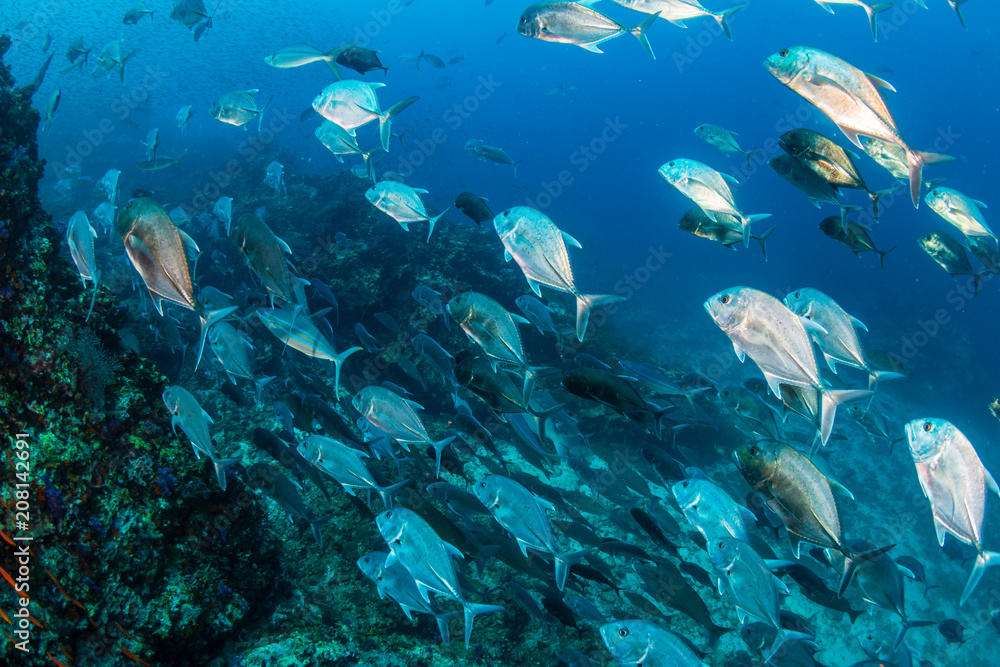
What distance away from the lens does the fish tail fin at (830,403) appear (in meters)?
2.34

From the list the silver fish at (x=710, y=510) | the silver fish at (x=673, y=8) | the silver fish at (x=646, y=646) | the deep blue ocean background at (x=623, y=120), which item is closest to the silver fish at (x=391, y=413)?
the silver fish at (x=646, y=646)

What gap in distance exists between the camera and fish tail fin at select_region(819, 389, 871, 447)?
2336mm

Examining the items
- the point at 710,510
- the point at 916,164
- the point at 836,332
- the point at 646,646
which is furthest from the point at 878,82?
the point at 646,646

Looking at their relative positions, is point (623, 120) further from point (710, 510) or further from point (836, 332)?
point (710, 510)

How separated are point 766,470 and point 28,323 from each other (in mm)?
4551

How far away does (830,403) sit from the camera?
2396 mm

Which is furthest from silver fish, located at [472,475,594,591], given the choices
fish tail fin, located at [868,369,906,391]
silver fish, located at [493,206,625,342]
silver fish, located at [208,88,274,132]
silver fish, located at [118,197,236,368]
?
silver fish, located at [208,88,274,132]

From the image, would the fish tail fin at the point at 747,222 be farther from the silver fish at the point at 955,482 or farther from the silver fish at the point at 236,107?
the silver fish at the point at 236,107

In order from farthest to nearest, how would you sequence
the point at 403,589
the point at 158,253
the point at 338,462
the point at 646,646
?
the point at 338,462, the point at 403,589, the point at 646,646, the point at 158,253

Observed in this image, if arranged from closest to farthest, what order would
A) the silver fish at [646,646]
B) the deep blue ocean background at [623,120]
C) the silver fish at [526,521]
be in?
the silver fish at [646,646]
the silver fish at [526,521]
the deep blue ocean background at [623,120]

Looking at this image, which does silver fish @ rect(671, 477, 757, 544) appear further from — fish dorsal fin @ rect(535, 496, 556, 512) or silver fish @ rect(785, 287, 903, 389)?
silver fish @ rect(785, 287, 903, 389)

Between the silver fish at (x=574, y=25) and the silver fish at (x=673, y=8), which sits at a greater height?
the silver fish at (x=673, y=8)

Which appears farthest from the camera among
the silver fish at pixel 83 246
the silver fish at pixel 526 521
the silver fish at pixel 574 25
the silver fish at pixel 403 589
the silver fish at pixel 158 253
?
the silver fish at pixel 574 25

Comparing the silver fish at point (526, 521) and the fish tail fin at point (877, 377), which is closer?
the fish tail fin at point (877, 377)
